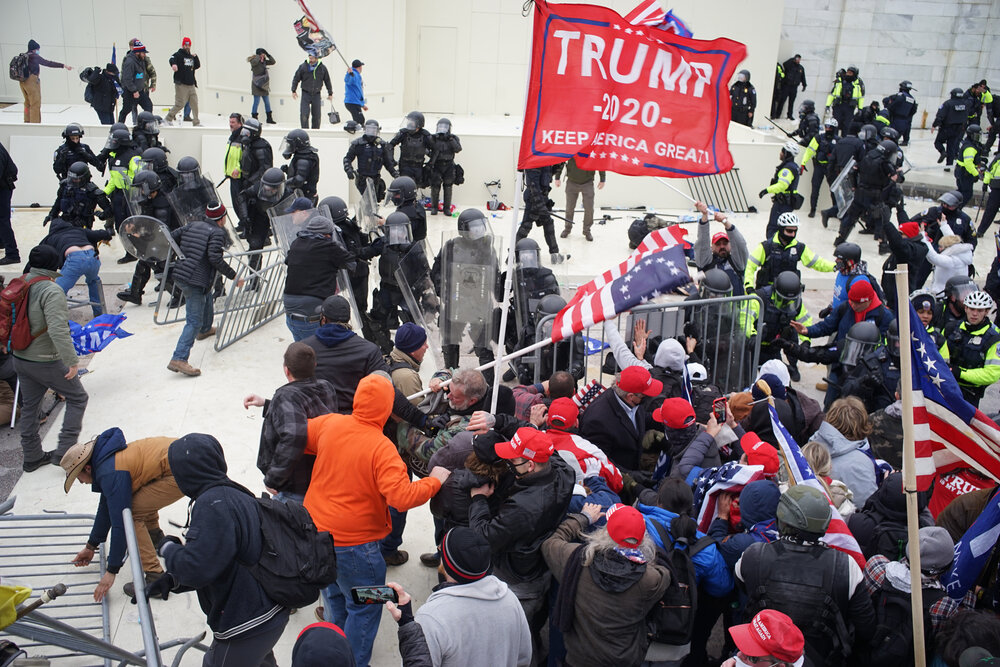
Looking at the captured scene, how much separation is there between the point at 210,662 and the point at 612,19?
157 inches

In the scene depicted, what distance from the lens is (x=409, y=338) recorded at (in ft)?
19.6

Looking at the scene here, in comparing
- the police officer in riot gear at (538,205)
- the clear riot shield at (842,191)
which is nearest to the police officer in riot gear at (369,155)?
the police officer in riot gear at (538,205)

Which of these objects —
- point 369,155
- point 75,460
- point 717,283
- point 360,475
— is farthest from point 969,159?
point 75,460

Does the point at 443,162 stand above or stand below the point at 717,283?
above

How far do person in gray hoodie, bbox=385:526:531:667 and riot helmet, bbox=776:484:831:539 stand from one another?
1.30m

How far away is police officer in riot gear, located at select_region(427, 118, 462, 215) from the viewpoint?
13.6 meters

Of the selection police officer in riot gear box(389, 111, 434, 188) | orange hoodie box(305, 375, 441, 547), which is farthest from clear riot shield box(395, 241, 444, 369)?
police officer in riot gear box(389, 111, 434, 188)

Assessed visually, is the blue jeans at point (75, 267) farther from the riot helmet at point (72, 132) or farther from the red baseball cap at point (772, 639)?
the red baseball cap at point (772, 639)

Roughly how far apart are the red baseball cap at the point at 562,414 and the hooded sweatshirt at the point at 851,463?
1578 mm

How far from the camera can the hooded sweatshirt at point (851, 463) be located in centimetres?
509

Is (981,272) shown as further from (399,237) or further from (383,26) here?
(383,26)

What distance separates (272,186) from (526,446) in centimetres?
649

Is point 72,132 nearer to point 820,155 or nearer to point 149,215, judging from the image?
point 149,215

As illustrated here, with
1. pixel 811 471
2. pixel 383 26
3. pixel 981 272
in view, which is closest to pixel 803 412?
pixel 811 471
